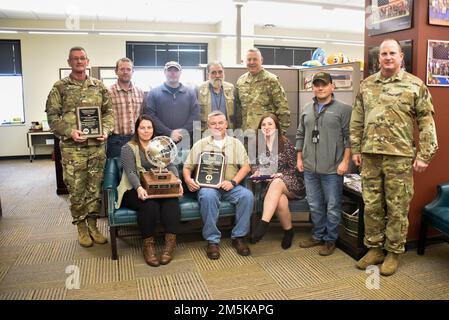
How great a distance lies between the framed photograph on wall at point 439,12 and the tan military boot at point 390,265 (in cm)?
172

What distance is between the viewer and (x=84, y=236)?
3.33 meters

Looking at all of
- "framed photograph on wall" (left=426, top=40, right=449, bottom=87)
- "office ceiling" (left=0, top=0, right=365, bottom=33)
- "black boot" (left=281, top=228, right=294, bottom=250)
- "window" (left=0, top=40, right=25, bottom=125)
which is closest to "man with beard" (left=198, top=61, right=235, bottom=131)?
"black boot" (left=281, top=228, right=294, bottom=250)

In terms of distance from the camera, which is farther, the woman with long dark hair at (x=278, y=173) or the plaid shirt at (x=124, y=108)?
the plaid shirt at (x=124, y=108)

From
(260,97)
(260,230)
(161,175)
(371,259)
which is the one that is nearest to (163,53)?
(260,97)

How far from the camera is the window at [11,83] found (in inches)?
334

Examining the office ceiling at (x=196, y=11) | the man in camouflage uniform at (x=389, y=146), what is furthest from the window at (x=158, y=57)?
the man in camouflage uniform at (x=389, y=146)

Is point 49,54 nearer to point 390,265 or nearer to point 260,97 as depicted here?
point 260,97

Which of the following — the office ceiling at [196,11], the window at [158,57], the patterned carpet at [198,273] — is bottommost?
the patterned carpet at [198,273]

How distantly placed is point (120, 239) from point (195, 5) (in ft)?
17.3

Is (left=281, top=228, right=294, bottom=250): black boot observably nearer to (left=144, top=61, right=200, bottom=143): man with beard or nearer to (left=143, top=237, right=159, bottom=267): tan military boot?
(left=143, top=237, right=159, bottom=267): tan military boot

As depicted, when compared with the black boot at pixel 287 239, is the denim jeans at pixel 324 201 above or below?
above

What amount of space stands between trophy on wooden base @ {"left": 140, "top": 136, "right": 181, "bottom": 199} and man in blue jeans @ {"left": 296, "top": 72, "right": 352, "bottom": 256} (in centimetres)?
105

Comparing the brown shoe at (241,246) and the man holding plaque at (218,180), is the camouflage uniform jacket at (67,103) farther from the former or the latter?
the brown shoe at (241,246)
